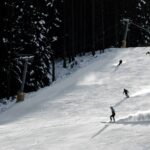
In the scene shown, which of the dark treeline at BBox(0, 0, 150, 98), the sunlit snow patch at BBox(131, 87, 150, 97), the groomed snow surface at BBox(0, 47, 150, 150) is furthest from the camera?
the dark treeline at BBox(0, 0, 150, 98)

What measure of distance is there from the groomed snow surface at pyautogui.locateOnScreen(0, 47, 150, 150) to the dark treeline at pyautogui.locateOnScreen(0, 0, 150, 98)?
5.00m

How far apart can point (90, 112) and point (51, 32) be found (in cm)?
2733

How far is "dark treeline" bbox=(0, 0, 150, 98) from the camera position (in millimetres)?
36722

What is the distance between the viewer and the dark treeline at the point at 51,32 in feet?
120

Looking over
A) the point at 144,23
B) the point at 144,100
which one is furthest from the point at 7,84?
the point at 144,23

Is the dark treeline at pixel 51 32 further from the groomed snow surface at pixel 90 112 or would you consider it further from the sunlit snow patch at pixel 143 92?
the sunlit snow patch at pixel 143 92

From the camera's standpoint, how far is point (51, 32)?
4916 cm

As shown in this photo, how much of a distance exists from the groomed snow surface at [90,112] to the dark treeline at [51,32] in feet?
16.4

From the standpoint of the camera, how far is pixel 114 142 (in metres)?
15.1

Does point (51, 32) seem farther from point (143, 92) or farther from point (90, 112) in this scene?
point (90, 112)

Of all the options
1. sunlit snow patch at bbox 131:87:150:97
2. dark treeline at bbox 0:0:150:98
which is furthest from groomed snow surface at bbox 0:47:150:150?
dark treeline at bbox 0:0:150:98

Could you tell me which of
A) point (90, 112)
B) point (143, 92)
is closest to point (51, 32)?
point (143, 92)

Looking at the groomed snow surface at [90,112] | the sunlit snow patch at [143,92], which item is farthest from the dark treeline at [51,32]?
the sunlit snow patch at [143,92]

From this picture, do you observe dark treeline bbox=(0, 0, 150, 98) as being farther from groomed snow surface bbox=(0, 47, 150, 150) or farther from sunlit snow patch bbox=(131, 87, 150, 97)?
sunlit snow patch bbox=(131, 87, 150, 97)
